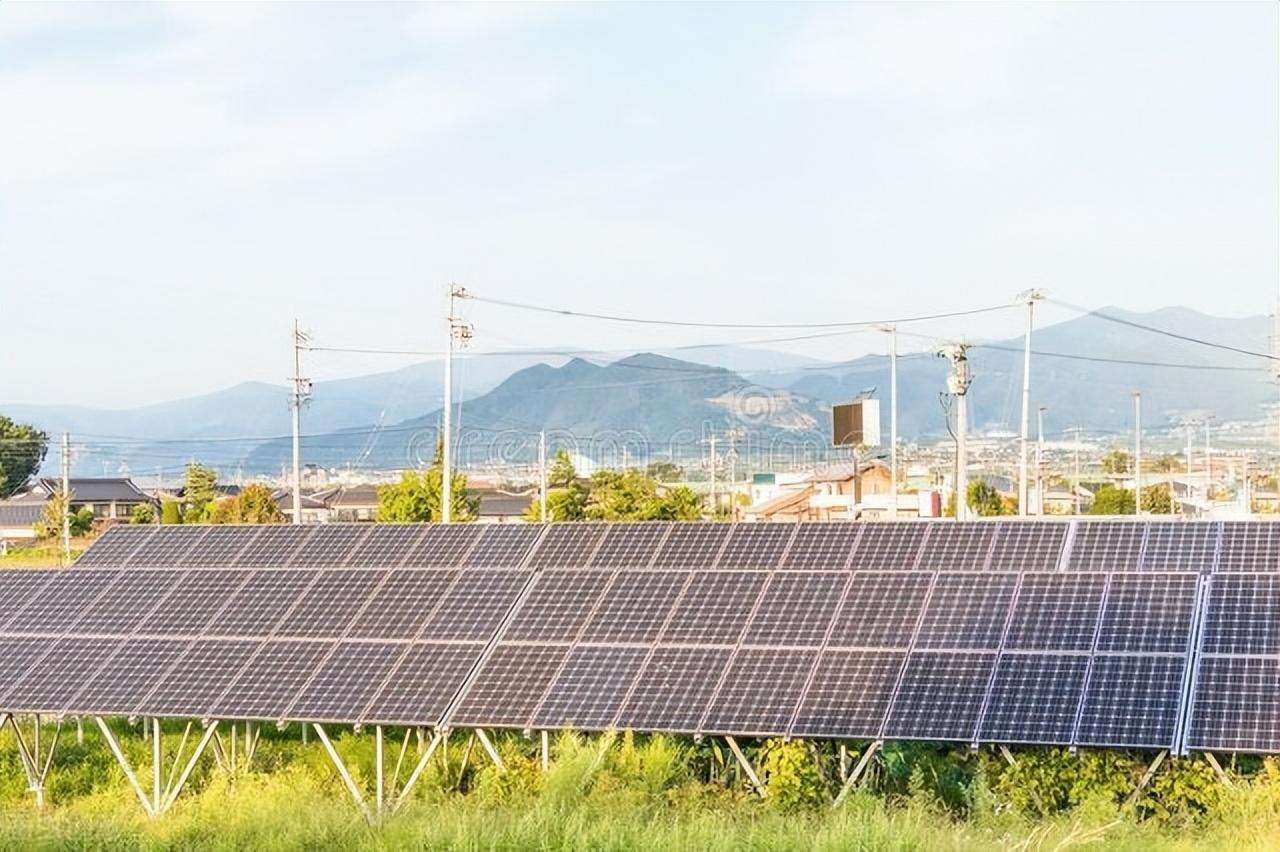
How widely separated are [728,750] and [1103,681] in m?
4.57

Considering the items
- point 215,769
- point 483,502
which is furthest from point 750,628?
point 483,502

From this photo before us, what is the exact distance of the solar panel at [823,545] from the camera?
2259 centimetres

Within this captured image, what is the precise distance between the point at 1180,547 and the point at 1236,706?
13.3ft

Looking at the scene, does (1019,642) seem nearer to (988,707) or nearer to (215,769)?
(988,707)

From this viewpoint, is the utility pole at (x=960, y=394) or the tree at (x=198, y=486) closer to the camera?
the utility pole at (x=960, y=394)

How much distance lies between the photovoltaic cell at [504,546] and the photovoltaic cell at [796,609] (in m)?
3.93

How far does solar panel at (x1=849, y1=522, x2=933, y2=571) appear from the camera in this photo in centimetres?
2223

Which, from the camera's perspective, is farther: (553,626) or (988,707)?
(553,626)

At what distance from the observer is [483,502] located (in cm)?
10556

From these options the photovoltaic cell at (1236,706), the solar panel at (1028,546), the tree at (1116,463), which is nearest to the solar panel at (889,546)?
the solar panel at (1028,546)

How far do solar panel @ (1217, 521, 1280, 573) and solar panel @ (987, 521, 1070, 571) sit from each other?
204cm

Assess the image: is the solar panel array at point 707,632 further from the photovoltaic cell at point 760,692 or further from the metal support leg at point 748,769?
the metal support leg at point 748,769

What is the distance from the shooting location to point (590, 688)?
20078 millimetres

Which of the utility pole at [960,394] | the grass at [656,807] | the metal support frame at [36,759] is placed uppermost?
the utility pole at [960,394]
